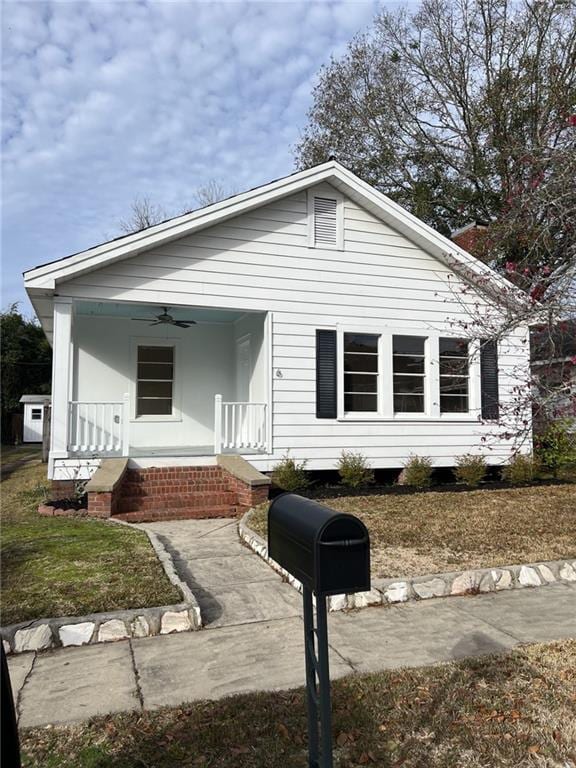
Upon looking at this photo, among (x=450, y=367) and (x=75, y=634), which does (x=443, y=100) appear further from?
(x=75, y=634)

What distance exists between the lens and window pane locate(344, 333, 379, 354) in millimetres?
11234

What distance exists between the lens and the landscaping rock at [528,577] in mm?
5570

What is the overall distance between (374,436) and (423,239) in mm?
4006

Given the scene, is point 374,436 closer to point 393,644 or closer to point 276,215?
point 276,215

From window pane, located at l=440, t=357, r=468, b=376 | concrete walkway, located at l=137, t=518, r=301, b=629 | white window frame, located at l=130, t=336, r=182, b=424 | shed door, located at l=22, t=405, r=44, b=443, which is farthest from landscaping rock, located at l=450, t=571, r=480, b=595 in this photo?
shed door, located at l=22, t=405, r=44, b=443

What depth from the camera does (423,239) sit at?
11.5 metres

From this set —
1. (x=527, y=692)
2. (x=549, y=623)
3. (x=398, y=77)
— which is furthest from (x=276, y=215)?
(x=398, y=77)

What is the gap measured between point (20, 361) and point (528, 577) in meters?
32.4

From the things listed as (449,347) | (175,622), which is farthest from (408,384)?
(175,622)

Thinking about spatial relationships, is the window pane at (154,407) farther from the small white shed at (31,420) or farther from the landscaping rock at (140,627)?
the small white shed at (31,420)

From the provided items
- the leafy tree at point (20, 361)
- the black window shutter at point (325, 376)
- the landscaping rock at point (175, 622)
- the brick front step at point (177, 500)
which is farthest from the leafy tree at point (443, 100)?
the leafy tree at point (20, 361)

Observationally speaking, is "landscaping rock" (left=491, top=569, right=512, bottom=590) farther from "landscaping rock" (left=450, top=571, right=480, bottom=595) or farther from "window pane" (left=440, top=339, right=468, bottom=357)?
"window pane" (left=440, top=339, right=468, bottom=357)

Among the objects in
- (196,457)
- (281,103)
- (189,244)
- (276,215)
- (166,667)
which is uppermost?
(281,103)

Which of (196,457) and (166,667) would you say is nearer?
(166,667)
